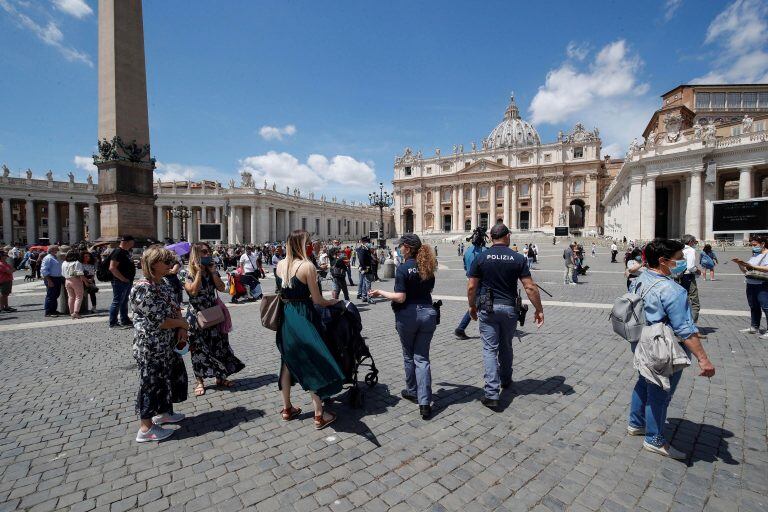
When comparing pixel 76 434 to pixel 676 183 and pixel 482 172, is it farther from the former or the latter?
pixel 482 172

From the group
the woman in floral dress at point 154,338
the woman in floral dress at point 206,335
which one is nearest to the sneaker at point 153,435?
the woman in floral dress at point 154,338

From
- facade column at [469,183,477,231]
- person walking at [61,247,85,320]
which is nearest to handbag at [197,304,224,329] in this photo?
person walking at [61,247,85,320]

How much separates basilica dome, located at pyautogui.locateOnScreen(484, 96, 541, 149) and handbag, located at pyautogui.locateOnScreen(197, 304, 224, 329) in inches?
3822

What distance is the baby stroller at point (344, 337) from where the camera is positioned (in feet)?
11.4

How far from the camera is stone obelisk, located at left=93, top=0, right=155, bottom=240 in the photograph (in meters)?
13.5

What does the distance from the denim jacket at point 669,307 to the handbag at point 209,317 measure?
4.32 meters

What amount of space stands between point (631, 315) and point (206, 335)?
4.50 meters

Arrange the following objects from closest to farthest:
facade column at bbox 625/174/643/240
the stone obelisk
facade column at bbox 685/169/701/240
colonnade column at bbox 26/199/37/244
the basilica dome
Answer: the stone obelisk → facade column at bbox 685/169/701/240 → facade column at bbox 625/174/643/240 → colonnade column at bbox 26/199/37/244 → the basilica dome

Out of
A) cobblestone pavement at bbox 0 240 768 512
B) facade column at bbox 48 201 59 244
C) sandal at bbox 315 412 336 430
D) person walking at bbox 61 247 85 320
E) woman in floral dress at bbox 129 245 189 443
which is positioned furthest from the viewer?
facade column at bbox 48 201 59 244

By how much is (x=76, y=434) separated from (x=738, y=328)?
10412mm

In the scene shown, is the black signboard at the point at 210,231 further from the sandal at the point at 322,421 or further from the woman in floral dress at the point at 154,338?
the sandal at the point at 322,421

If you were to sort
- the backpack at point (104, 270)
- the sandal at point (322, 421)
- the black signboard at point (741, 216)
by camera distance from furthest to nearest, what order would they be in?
the black signboard at point (741, 216) < the backpack at point (104, 270) < the sandal at point (322, 421)

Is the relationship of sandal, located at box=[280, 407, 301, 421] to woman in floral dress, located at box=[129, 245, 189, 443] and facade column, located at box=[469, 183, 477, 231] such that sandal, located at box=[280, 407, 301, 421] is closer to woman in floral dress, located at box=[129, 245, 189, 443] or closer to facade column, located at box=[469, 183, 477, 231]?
woman in floral dress, located at box=[129, 245, 189, 443]

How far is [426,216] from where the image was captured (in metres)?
79.3
